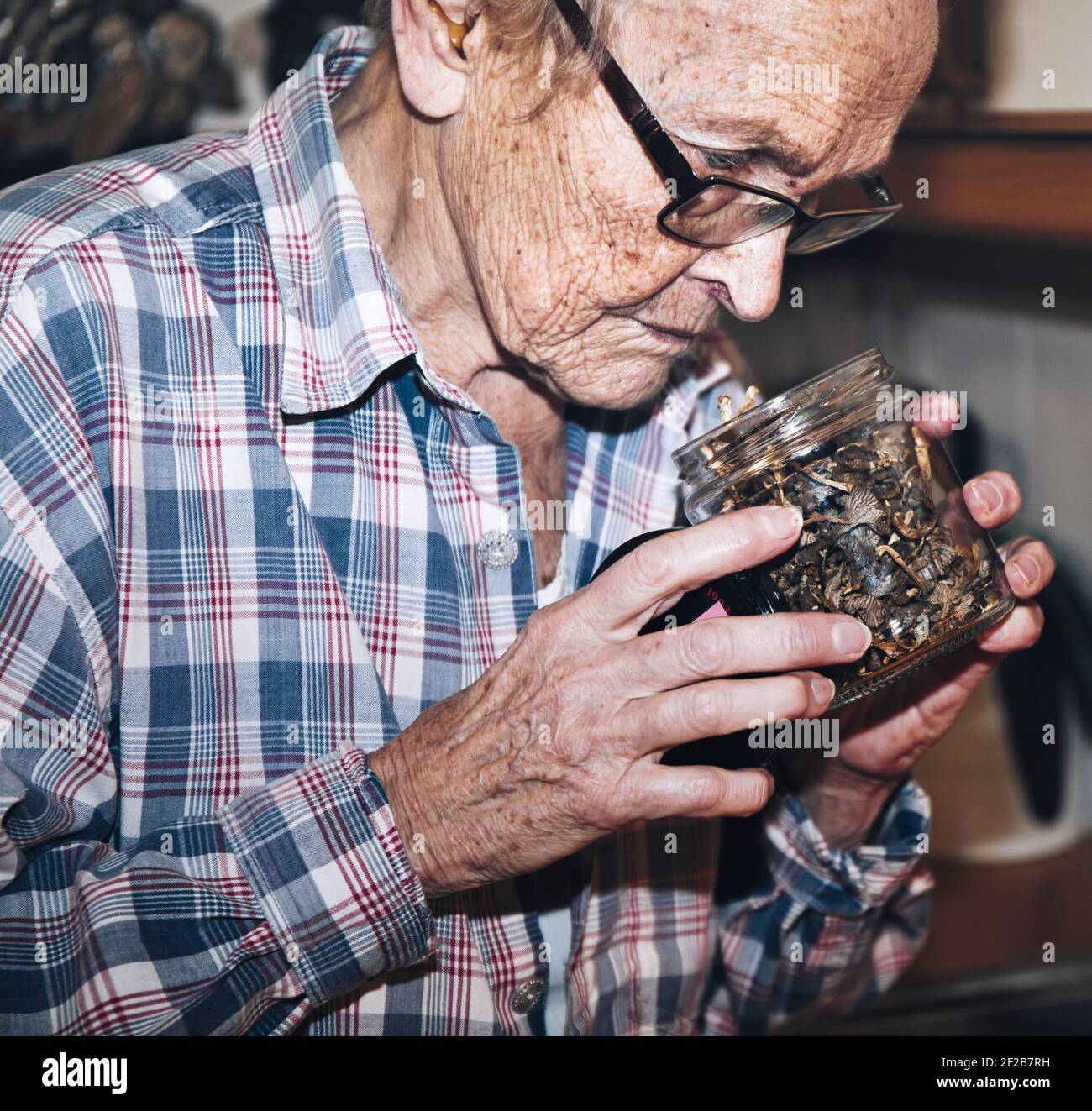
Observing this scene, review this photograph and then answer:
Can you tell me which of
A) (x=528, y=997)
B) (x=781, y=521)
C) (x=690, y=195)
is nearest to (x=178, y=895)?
(x=528, y=997)

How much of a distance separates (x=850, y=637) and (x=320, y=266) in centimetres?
44

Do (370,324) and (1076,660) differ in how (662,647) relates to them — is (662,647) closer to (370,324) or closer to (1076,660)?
(370,324)

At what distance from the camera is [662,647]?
0.58 m

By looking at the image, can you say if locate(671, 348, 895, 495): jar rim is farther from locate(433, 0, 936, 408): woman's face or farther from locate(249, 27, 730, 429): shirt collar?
locate(249, 27, 730, 429): shirt collar

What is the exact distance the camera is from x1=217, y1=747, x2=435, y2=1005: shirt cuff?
2.07 ft

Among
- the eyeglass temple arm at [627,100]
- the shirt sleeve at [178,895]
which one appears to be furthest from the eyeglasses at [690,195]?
the shirt sleeve at [178,895]

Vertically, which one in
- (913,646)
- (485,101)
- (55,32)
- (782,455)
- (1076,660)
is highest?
(55,32)

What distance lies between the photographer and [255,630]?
2.36 ft

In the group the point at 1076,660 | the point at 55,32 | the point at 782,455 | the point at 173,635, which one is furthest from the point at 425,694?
the point at 55,32

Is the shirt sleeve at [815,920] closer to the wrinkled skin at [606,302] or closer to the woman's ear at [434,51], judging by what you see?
the wrinkled skin at [606,302]

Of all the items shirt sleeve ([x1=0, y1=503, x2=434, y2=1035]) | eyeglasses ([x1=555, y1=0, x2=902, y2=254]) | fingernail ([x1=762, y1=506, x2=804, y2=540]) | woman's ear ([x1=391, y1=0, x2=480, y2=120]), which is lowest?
shirt sleeve ([x1=0, y1=503, x2=434, y2=1035])

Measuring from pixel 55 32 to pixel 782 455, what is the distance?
1362 mm

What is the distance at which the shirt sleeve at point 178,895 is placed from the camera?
63 cm

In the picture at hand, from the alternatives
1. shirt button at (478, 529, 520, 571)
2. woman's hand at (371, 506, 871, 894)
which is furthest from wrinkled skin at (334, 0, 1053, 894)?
shirt button at (478, 529, 520, 571)
